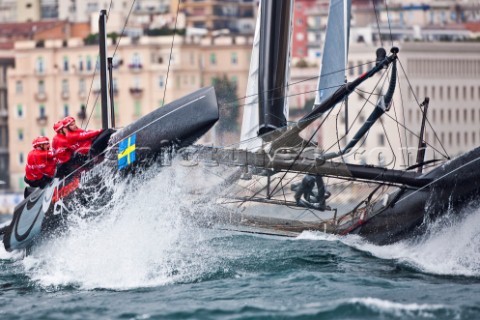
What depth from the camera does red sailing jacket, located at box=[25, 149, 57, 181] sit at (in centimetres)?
2120

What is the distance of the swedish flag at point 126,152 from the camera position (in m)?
19.6

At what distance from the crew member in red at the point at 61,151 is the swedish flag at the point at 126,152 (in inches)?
34.2

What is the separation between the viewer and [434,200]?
68.5ft

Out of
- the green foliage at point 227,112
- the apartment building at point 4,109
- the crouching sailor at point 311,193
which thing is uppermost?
the green foliage at point 227,112

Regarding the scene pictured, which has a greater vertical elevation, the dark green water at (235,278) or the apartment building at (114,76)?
the dark green water at (235,278)

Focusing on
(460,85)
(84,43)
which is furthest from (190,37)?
(460,85)

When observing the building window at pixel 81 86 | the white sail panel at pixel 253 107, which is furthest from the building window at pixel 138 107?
the white sail panel at pixel 253 107

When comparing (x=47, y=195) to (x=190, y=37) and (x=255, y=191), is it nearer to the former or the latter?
(x=255, y=191)

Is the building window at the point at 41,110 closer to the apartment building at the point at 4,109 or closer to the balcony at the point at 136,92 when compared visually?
the apartment building at the point at 4,109

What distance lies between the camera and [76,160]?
20250mm

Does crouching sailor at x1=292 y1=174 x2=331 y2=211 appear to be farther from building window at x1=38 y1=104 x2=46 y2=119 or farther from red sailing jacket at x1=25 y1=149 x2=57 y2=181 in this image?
building window at x1=38 y1=104 x2=46 y2=119

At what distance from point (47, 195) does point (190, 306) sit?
10.6 feet

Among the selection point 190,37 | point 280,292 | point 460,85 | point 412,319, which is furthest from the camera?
point 190,37

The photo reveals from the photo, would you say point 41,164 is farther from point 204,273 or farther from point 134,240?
point 204,273
